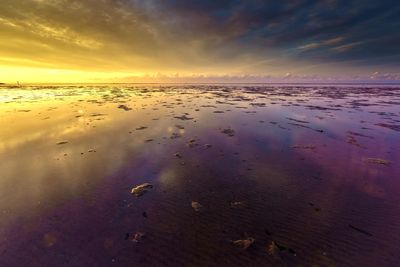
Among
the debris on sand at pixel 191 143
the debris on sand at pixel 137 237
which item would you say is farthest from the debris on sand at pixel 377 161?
the debris on sand at pixel 137 237

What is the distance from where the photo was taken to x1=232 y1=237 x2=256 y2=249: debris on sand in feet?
13.5

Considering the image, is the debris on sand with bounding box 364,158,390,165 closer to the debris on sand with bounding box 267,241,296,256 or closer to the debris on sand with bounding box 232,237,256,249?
the debris on sand with bounding box 267,241,296,256

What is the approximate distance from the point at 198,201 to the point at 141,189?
161 centimetres

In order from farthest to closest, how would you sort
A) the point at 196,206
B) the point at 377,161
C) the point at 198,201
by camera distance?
the point at 377,161 < the point at 198,201 < the point at 196,206

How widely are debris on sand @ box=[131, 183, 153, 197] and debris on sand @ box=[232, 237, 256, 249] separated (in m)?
2.78

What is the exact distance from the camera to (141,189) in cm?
610

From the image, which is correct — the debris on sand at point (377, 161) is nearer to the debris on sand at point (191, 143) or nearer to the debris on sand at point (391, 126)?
the debris on sand at point (191, 143)

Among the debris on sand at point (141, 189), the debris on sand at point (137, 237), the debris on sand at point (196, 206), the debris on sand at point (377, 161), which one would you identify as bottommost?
the debris on sand at point (141, 189)

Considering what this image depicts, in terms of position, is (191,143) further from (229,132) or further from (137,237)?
(137,237)

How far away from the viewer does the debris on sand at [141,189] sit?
232 inches

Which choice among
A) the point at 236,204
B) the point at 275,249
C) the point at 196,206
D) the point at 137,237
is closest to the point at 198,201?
the point at 196,206

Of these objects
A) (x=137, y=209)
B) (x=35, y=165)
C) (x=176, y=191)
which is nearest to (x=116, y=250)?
(x=137, y=209)

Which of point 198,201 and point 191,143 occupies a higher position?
point 198,201

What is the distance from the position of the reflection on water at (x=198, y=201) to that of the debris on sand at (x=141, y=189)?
0.57ft
